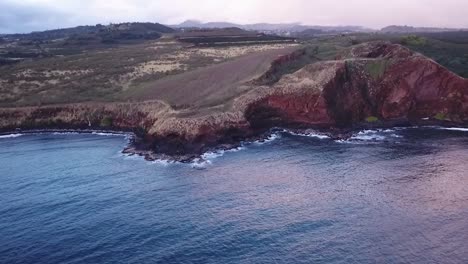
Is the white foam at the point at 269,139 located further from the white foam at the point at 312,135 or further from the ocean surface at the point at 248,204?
the white foam at the point at 312,135

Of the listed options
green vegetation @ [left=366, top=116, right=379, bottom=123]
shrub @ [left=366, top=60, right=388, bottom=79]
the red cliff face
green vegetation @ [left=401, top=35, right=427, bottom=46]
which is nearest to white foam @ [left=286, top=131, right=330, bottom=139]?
the red cliff face

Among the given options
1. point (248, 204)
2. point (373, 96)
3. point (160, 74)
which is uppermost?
point (160, 74)

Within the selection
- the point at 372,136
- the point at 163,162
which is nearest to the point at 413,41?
the point at 372,136

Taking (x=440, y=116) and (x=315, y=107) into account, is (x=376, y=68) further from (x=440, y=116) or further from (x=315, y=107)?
(x=315, y=107)

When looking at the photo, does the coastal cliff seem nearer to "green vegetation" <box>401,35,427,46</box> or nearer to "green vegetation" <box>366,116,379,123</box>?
"green vegetation" <box>366,116,379,123</box>

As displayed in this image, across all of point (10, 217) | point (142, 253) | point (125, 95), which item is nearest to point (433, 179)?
point (142, 253)

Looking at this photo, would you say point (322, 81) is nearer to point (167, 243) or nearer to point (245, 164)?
point (245, 164)
